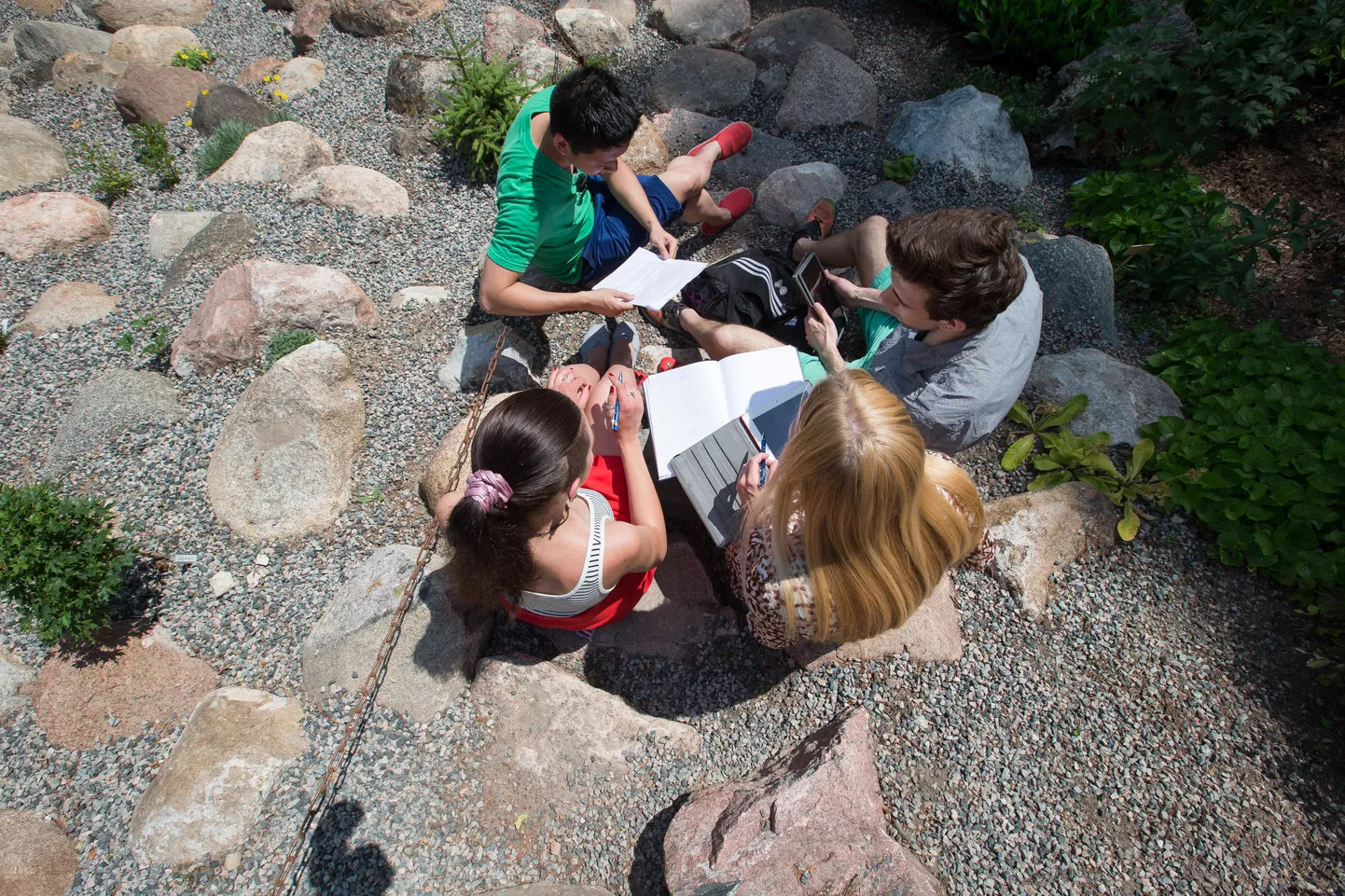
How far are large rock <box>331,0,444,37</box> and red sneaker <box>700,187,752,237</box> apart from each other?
3.54 meters

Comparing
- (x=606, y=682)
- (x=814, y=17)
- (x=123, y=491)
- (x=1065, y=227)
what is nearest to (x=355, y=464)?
(x=123, y=491)

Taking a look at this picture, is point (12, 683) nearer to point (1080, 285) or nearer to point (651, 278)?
point (651, 278)

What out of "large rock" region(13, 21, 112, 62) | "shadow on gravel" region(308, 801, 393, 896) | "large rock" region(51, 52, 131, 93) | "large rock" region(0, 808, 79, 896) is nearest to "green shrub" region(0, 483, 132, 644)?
"large rock" region(0, 808, 79, 896)

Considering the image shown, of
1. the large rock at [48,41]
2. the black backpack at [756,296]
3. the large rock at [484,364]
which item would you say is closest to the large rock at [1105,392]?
the black backpack at [756,296]

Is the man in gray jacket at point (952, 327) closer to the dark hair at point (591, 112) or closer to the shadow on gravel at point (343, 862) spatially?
the dark hair at point (591, 112)

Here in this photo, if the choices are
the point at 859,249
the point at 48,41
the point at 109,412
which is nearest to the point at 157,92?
the point at 48,41

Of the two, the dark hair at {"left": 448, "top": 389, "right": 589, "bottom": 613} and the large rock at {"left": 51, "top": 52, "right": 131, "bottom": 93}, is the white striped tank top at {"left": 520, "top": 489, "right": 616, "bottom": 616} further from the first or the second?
the large rock at {"left": 51, "top": 52, "right": 131, "bottom": 93}

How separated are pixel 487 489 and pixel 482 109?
3.64m

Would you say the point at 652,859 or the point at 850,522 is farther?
the point at 652,859

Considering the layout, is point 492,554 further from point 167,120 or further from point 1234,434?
point 167,120

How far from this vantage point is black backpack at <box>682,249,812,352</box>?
3.40 metres

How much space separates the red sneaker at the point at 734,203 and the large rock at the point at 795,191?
0.12 m

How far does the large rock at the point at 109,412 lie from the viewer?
324cm

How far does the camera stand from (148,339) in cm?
370
